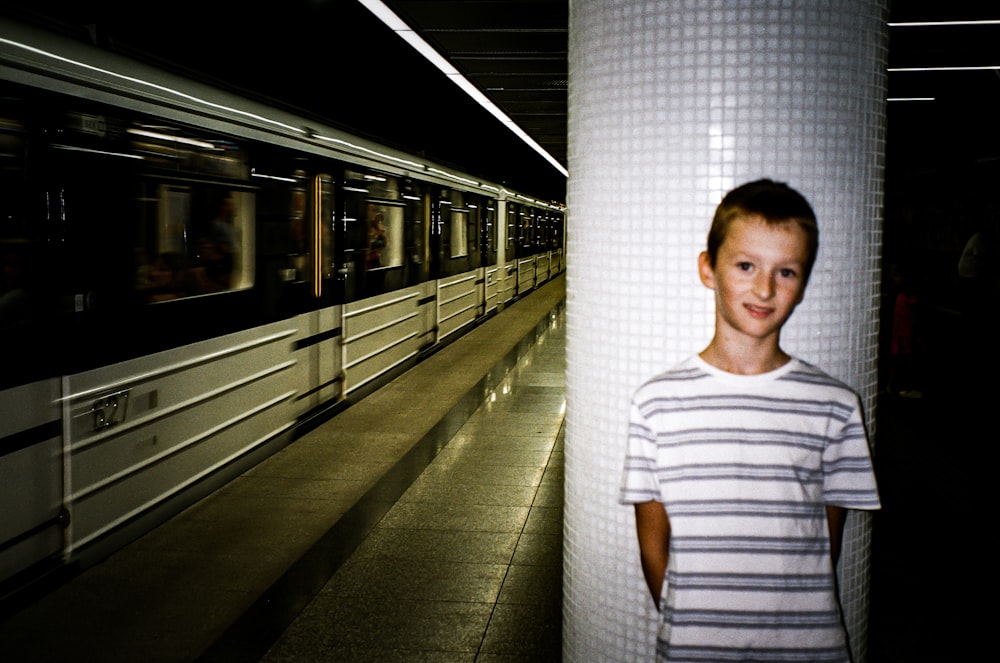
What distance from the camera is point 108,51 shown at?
451 centimetres

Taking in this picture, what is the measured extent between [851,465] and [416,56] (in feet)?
44.5

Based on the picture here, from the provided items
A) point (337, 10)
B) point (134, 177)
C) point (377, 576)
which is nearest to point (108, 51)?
point (134, 177)

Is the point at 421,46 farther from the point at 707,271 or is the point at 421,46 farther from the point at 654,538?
the point at 654,538

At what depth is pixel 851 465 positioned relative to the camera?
6.34ft

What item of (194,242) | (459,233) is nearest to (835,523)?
(194,242)

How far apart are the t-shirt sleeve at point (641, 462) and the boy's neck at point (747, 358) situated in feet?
0.68

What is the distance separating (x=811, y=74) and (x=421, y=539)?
3638 mm

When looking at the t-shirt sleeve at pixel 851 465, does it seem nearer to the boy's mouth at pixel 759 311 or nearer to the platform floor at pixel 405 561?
the boy's mouth at pixel 759 311

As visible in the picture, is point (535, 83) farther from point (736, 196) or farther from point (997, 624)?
point (736, 196)

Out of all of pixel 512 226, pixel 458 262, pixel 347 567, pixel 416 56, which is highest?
pixel 416 56

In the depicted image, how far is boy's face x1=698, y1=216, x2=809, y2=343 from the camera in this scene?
6.33 ft

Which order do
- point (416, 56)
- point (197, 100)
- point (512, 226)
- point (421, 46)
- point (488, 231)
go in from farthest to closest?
point (512, 226) < point (488, 231) < point (416, 56) < point (421, 46) < point (197, 100)

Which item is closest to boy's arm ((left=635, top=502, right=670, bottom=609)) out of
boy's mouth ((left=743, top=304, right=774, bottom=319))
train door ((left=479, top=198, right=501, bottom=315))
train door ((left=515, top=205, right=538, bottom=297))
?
boy's mouth ((left=743, top=304, right=774, bottom=319))

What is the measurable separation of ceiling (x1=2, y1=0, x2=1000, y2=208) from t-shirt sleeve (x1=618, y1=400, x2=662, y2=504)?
11.1ft
